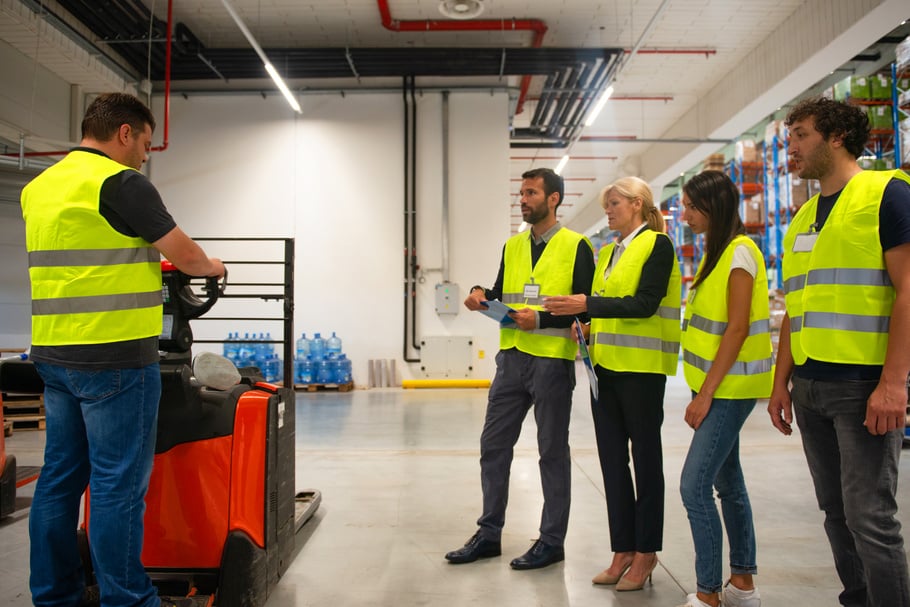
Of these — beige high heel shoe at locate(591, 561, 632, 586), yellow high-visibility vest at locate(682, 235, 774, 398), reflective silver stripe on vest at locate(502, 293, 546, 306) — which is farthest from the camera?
reflective silver stripe on vest at locate(502, 293, 546, 306)

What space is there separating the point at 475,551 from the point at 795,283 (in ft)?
6.00

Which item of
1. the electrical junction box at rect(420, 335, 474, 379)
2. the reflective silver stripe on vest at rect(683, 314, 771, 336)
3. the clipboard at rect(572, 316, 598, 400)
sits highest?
the reflective silver stripe on vest at rect(683, 314, 771, 336)

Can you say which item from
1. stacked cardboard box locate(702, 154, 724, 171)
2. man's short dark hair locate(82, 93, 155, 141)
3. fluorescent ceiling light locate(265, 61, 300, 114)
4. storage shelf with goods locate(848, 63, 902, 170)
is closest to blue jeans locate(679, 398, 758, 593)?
man's short dark hair locate(82, 93, 155, 141)

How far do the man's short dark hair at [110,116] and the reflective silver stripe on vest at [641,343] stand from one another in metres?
1.89

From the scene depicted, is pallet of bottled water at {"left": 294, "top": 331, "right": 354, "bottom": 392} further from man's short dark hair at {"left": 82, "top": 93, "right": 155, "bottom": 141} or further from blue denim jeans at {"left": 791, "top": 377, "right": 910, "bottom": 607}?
blue denim jeans at {"left": 791, "top": 377, "right": 910, "bottom": 607}

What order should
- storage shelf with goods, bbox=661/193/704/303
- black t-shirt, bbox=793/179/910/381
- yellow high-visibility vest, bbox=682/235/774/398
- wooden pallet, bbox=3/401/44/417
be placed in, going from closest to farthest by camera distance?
black t-shirt, bbox=793/179/910/381 → yellow high-visibility vest, bbox=682/235/774/398 → wooden pallet, bbox=3/401/44/417 → storage shelf with goods, bbox=661/193/704/303

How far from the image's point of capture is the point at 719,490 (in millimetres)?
2279

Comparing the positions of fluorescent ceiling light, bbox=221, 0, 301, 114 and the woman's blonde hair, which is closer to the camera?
the woman's blonde hair

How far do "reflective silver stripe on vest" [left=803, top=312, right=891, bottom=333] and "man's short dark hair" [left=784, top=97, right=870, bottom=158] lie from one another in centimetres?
51

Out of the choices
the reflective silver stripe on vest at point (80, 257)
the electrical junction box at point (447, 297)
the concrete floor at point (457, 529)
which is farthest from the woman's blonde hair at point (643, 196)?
the electrical junction box at point (447, 297)

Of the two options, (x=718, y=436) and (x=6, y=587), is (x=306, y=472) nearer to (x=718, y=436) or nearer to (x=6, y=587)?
(x=6, y=587)

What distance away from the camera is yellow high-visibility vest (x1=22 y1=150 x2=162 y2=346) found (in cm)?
189

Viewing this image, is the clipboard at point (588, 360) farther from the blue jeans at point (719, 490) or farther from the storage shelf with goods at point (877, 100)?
the storage shelf with goods at point (877, 100)

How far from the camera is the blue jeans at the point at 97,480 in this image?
188cm
